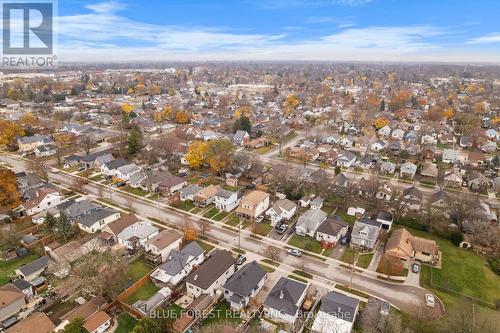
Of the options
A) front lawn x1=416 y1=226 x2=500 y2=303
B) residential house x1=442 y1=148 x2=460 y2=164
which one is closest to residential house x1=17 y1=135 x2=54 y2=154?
front lawn x1=416 y1=226 x2=500 y2=303

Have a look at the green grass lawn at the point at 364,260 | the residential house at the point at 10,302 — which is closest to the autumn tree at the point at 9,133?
the residential house at the point at 10,302

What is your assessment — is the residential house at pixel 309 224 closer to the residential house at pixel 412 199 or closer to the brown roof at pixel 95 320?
the residential house at pixel 412 199

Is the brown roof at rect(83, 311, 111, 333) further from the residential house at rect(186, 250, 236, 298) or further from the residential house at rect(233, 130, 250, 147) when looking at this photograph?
the residential house at rect(233, 130, 250, 147)

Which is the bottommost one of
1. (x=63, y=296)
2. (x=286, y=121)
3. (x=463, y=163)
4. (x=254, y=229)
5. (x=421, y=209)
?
(x=63, y=296)

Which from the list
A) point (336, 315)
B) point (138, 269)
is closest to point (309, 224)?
point (336, 315)

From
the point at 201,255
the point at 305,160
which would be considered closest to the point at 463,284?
→ the point at 201,255

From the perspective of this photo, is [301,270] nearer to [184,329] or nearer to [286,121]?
[184,329]
